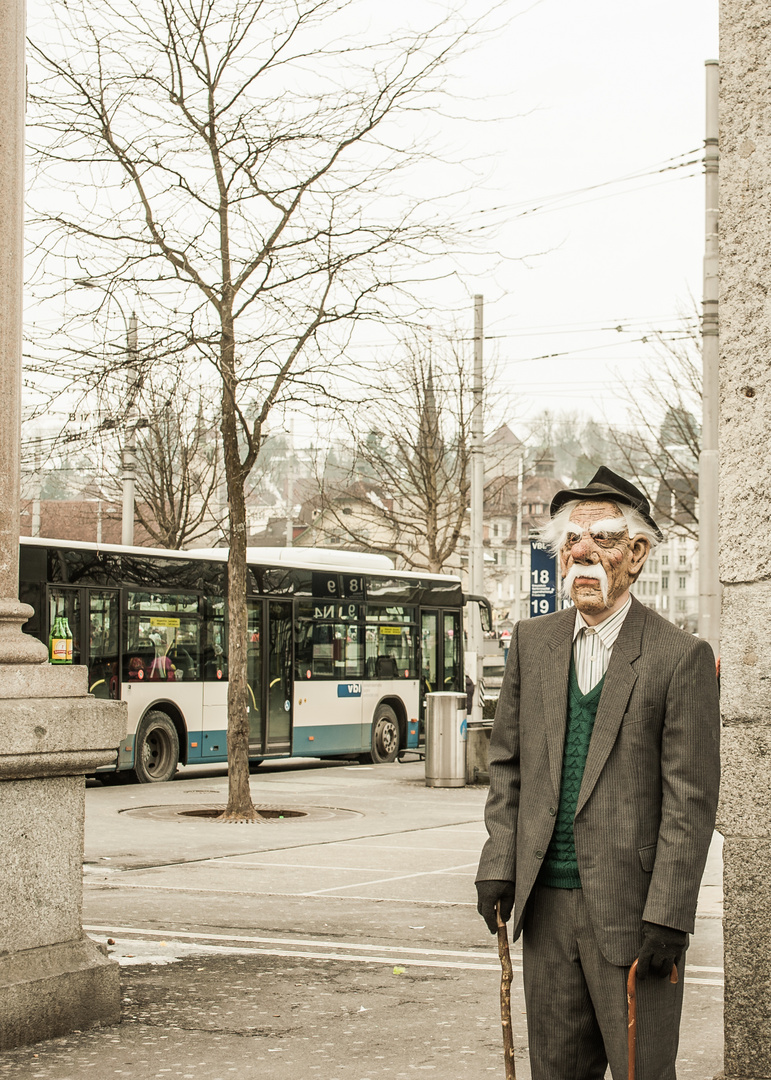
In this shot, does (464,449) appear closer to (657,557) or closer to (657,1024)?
(657,1024)

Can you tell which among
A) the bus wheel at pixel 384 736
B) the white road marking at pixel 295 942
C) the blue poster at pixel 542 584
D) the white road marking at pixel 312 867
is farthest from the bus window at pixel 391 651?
the white road marking at pixel 295 942

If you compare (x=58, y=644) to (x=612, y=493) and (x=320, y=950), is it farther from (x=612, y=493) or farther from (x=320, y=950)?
(x=612, y=493)

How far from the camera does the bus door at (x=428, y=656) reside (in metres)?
23.0

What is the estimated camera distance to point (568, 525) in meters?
3.80

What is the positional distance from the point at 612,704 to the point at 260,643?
1624 centimetres

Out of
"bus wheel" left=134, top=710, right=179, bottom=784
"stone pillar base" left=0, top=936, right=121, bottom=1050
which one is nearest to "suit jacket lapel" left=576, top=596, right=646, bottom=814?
"stone pillar base" left=0, top=936, right=121, bottom=1050

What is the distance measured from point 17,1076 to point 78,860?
35.7 inches

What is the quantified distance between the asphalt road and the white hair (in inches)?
89.3

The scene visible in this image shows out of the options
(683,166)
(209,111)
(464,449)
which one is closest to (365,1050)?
(209,111)

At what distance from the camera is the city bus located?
54.7ft

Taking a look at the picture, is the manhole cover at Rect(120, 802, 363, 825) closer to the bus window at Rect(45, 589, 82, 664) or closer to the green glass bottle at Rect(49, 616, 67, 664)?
the green glass bottle at Rect(49, 616, 67, 664)

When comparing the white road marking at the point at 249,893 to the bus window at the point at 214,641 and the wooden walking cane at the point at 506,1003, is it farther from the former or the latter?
the bus window at the point at 214,641

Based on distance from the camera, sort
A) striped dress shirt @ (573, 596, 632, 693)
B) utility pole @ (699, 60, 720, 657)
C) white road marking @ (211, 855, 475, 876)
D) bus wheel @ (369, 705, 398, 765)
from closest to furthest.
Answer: striped dress shirt @ (573, 596, 632, 693) → white road marking @ (211, 855, 475, 876) → utility pole @ (699, 60, 720, 657) → bus wheel @ (369, 705, 398, 765)

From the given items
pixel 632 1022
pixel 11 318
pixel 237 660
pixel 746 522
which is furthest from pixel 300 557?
pixel 632 1022
